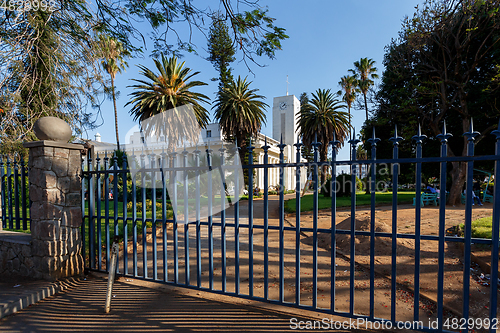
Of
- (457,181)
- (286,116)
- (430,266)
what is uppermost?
(286,116)

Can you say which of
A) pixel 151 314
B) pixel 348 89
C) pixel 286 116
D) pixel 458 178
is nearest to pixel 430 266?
pixel 151 314

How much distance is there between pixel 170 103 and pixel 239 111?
5.55 meters

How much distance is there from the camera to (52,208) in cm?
438

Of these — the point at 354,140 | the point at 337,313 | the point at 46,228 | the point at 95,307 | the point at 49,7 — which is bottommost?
the point at 95,307

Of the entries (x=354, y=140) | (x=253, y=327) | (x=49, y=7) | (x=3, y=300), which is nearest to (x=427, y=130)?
(x=354, y=140)

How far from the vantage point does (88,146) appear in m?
5.03

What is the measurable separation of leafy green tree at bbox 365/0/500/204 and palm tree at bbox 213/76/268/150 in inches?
390

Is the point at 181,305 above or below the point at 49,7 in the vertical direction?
below

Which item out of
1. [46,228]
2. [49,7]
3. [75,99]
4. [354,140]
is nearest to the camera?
[354,140]

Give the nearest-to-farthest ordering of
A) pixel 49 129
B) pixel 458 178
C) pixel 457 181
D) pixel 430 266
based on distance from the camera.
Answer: pixel 49 129
pixel 430 266
pixel 458 178
pixel 457 181

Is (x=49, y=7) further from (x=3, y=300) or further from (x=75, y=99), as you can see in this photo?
(x=3, y=300)

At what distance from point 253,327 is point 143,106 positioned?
2040cm

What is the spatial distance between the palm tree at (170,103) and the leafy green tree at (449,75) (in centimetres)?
1401

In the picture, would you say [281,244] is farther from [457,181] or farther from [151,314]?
[457,181]
